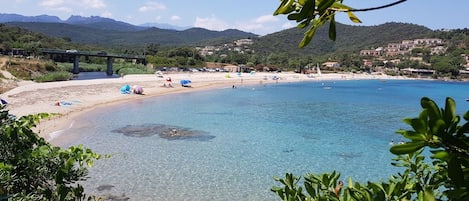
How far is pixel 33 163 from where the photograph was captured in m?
2.99

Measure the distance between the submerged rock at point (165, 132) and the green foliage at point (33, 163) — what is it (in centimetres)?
1615

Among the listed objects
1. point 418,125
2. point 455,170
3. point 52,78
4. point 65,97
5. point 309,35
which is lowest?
point 65,97

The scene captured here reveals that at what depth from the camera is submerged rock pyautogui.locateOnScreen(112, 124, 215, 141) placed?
19688 mm

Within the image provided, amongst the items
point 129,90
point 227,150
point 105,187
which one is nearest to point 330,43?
point 129,90

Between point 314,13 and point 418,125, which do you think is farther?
point 314,13

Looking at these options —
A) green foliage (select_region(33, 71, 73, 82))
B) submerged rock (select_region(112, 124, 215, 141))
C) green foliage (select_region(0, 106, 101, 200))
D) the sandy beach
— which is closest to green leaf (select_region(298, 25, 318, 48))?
green foliage (select_region(0, 106, 101, 200))

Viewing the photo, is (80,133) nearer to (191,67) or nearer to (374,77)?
(191,67)

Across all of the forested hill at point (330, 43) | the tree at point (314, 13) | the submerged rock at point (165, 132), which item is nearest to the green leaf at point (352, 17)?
the tree at point (314, 13)

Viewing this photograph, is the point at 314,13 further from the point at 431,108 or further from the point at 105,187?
the point at 105,187

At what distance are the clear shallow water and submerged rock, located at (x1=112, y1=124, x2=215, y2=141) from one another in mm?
528

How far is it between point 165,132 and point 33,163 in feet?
58.6

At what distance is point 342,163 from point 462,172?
15.6 meters

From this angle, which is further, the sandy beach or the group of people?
the group of people

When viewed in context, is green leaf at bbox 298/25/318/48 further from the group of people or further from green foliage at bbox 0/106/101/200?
the group of people
